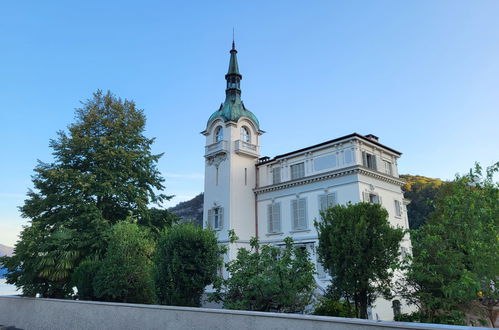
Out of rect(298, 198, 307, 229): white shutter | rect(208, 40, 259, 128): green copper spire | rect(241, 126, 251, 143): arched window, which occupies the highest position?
rect(208, 40, 259, 128): green copper spire

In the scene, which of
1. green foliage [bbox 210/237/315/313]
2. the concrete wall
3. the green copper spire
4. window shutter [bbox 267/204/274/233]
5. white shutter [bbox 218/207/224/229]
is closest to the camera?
the concrete wall

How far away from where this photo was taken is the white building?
25.1m

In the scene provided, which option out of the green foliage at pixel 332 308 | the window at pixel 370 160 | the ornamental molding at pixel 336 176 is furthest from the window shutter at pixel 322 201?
the green foliage at pixel 332 308

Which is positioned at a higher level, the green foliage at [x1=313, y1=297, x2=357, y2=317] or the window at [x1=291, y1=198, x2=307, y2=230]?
the window at [x1=291, y1=198, x2=307, y2=230]

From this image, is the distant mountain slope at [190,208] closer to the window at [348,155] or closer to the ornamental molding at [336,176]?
the ornamental molding at [336,176]

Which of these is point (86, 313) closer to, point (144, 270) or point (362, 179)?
point (144, 270)

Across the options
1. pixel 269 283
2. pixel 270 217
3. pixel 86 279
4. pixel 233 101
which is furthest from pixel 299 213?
pixel 269 283

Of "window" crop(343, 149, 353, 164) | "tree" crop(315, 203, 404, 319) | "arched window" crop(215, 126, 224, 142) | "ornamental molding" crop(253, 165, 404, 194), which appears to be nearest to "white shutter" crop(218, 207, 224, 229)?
"ornamental molding" crop(253, 165, 404, 194)

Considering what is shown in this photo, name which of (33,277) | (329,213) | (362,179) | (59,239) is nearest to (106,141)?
(59,239)

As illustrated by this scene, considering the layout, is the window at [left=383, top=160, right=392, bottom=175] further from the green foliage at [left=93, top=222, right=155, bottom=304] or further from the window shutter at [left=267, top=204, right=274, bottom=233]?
the green foliage at [left=93, top=222, right=155, bottom=304]

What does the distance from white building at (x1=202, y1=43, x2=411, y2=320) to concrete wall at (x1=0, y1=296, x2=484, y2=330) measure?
571 inches

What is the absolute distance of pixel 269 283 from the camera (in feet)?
38.9

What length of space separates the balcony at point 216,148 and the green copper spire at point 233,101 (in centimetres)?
236

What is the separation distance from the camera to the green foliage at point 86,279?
56.7ft
